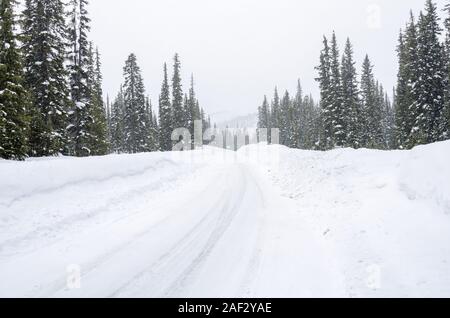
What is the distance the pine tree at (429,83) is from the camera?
102 ft

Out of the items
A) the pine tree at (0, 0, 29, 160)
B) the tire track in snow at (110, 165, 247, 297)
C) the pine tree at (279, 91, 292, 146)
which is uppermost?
the pine tree at (279, 91, 292, 146)

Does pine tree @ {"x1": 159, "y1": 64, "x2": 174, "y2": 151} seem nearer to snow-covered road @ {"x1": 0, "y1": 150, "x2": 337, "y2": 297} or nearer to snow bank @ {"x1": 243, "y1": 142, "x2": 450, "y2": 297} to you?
snow-covered road @ {"x1": 0, "y1": 150, "x2": 337, "y2": 297}

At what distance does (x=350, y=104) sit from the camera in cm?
3994

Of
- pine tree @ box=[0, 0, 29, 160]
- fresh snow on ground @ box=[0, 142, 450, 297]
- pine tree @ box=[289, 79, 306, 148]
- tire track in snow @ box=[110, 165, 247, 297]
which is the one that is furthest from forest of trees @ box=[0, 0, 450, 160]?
pine tree @ box=[289, 79, 306, 148]

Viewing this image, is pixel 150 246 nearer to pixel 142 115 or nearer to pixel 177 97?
pixel 142 115

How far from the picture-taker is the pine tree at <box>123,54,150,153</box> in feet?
147

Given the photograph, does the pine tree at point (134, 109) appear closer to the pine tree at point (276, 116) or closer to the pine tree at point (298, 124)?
the pine tree at point (298, 124)

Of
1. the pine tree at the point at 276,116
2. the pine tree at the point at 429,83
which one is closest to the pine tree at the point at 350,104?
the pine tree at the point at 429,83

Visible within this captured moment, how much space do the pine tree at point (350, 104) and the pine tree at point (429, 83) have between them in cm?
687

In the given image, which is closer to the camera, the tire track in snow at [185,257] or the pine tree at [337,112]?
the tire track in snow at [185,257]

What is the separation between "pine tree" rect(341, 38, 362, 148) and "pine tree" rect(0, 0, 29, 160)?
3228cm

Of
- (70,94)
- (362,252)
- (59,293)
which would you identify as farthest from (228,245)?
(70,94)

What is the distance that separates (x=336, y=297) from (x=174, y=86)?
5189cm

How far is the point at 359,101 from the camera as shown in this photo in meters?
42.8
